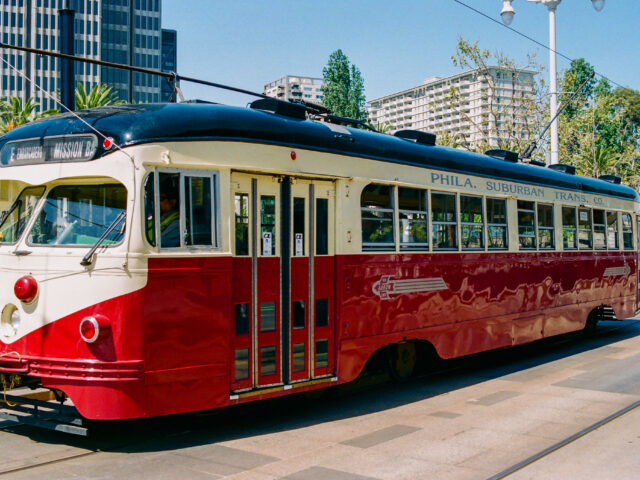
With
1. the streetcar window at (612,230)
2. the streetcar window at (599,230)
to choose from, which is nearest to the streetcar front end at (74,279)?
the streetcar window at (599,230)

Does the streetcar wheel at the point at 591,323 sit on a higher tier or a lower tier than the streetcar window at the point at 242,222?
lower

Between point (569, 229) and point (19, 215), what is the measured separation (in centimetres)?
994

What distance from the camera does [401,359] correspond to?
959 centimetres

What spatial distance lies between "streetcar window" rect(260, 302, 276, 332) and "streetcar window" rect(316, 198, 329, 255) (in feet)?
2.94

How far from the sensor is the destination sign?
6.47 meters

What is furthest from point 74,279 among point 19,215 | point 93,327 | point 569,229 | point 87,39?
point 87,39

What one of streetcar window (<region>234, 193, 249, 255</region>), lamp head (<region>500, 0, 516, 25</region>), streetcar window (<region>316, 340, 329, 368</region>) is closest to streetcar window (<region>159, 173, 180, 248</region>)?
→ streetcar window (<region>234, 193, 249, 255</region>)

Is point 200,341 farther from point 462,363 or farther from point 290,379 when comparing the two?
point 462,363

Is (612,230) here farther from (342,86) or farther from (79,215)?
(342,86)

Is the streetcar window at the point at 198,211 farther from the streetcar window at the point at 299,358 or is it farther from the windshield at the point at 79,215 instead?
the streetcar window at the point at 299,358

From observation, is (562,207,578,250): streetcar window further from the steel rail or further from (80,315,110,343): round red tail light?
(80,315,110,343): round red tail light

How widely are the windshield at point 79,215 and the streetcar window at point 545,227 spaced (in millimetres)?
7973

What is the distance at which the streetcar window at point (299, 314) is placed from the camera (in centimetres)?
736

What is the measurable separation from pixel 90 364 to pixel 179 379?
80cm
